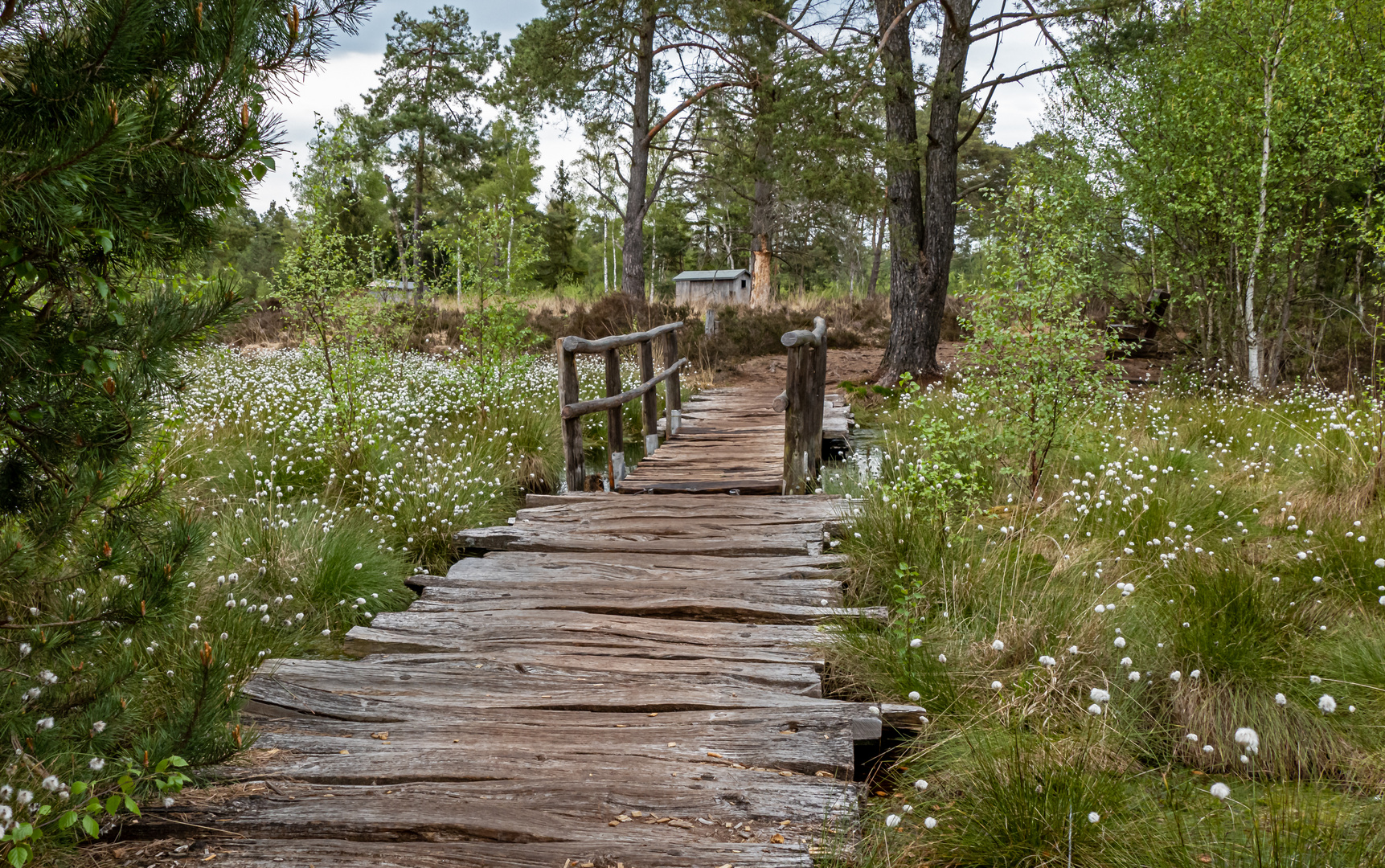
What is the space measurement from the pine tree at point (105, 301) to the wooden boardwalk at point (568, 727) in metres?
0.51

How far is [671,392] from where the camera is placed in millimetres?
11109

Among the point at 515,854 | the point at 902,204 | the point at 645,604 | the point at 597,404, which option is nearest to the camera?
the point at 515,854

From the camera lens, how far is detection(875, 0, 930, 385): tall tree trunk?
471 inches

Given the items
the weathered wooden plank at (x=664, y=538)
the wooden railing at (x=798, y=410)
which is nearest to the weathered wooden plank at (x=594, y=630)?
the weathered wooden plank at (x=664, y=538)

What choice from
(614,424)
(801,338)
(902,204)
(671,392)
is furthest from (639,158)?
(801,338)

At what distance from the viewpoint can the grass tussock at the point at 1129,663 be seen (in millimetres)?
2664

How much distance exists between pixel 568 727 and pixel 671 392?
7.91m

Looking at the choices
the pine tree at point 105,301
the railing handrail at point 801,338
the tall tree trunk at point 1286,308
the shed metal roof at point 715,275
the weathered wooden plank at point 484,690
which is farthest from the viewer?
the shed metal roof at point 715,275

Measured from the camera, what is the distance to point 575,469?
7.92 metres

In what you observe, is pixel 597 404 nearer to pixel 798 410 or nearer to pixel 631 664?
pixel 798 410

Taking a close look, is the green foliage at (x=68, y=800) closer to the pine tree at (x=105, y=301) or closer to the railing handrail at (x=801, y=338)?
the pine tree at (x=105, y=301)

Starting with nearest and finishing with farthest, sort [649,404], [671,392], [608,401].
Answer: [608,401] < [649,404] < [671,392]

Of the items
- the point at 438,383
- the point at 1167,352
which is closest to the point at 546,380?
the point at 438,383

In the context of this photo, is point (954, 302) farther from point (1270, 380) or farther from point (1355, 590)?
point (1355, 590)
